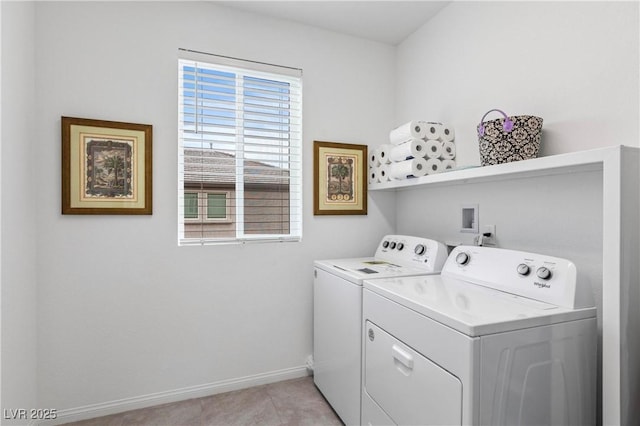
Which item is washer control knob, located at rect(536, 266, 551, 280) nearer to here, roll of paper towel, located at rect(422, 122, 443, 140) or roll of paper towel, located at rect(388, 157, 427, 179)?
roll of paper towel, located at rect(388, 157, 427, 179)

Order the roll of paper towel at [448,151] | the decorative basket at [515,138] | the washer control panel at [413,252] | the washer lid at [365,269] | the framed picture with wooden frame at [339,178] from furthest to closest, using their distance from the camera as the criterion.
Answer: the framed picture with wooden frame at [339,178]
the roll of paper towel at [448,151]
the washer control panel at [413,252]
the washer lid at [365,269]
the decorative basket at [515,138]

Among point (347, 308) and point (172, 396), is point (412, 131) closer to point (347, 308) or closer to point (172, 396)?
point (347, 308)

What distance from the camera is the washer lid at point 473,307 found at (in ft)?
3.44

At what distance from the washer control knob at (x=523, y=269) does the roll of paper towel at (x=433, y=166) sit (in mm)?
771

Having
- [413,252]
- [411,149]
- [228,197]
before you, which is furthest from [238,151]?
[413,252]

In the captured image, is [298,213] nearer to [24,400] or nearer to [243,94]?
[243,94]

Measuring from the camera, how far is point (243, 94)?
2.23 metres

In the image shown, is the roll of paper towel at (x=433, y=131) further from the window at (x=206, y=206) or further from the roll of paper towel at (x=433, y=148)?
A: the window at (x=206, y=206)

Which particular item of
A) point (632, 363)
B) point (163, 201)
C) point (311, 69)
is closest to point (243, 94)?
point (311, 69)

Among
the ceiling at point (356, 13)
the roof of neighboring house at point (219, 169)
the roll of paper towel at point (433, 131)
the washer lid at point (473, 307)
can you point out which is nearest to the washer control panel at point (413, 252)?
the washer lid at point (473, 307)

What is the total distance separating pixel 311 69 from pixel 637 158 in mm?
1890

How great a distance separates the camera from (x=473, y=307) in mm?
1201

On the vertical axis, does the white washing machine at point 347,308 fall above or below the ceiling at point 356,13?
below

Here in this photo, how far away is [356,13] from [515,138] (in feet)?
4.63
